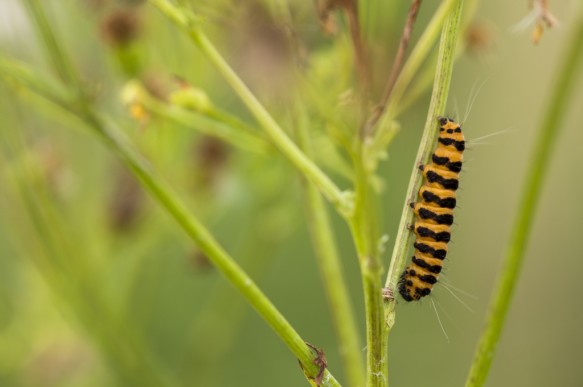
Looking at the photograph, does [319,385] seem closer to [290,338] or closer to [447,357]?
[290,338]

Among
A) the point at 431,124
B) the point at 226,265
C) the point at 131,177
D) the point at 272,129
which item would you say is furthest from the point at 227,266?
the point at 131,177

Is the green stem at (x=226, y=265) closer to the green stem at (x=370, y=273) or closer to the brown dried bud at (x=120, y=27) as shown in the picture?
the green stem at (x=370, y=273)

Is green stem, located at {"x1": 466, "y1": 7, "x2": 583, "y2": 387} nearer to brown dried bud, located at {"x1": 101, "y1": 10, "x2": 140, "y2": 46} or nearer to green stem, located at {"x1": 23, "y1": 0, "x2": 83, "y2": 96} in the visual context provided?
green stem, located at {"x1": 23, "y1": 0, "x2": 83, "y2": 96}

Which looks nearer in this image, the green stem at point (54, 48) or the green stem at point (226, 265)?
the green stem at point (226, 265)

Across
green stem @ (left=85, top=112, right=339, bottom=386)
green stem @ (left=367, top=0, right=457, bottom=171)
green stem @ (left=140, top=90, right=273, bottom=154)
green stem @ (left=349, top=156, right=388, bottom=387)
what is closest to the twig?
green stem @ (left=367, top=0, right=457, bottom=171)

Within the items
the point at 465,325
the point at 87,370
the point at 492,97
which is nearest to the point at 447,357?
the point at 465,325

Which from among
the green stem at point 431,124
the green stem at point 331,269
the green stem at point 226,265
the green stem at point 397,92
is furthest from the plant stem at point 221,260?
the green stem at point 331,269

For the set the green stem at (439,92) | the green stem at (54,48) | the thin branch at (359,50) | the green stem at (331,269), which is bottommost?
the green stem at (331,269)
